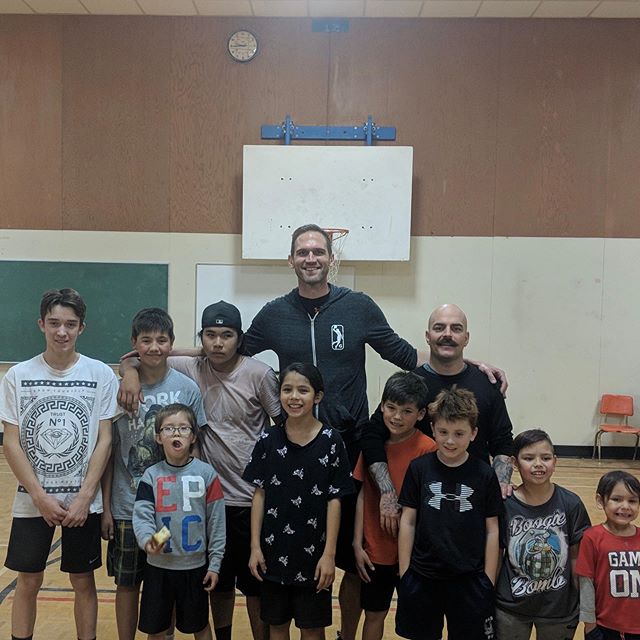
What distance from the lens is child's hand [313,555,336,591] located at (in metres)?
2.10

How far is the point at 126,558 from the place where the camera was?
7.66 ft

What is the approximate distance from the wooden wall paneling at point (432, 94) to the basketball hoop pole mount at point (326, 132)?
0.14 meters

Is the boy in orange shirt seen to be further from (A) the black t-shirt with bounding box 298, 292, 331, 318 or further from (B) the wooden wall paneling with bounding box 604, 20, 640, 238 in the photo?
(B) the wooden wall paneling with bounding box 604, 20, 640, 238

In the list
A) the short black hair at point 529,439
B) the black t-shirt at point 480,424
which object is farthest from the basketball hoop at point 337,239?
the short black hair at point 529,439

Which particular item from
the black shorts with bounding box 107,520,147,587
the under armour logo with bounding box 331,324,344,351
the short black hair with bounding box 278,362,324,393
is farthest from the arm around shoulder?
the black shorts with bounding box 107,520,147,587

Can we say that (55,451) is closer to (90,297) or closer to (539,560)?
(539,560)

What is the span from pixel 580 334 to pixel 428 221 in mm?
2042

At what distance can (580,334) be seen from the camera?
6.30 meters

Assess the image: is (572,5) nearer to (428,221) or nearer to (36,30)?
(428,221)

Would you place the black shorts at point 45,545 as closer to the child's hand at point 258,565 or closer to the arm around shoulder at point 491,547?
the child's hand at point 258,565

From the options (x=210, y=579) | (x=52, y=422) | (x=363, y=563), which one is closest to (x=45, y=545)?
(x=52, y=422)

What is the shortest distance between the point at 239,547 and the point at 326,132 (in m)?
4.79

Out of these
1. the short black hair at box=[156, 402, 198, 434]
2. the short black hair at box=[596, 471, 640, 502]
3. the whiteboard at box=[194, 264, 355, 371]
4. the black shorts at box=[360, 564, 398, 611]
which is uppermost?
the whiteboard at box=[194, 264, 355, 371]

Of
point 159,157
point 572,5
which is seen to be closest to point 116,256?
point 159,157
